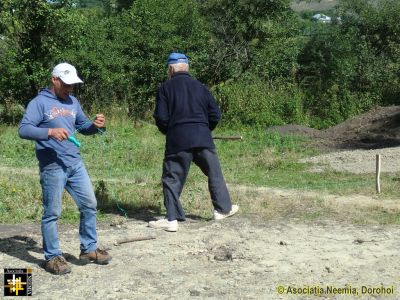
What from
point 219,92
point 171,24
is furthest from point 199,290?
point 171,24

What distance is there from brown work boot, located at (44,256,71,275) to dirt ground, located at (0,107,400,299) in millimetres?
54

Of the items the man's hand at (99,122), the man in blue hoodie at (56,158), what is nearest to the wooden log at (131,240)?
the man in blue hoodie at (56,158)

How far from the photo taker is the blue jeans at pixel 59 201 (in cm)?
552

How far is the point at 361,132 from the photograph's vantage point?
17.8 m

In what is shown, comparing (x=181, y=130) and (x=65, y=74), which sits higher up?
(x=65, y=74)

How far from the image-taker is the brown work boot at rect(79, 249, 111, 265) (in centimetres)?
577

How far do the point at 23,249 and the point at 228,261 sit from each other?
6.92 ft

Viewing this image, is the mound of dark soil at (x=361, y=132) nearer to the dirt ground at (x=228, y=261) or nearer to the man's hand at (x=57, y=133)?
the dirt ground at (x=228, y=261)

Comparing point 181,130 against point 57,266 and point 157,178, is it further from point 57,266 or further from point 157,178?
point 157,178

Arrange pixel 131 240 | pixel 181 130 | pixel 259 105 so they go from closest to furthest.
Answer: pixel 131 240 → pixel 181 130 → pixel 259 105

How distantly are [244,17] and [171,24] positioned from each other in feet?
10.6

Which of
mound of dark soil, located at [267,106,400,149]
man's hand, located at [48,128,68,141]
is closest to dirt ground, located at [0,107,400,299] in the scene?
man's hand, located at [48,128,68,141]

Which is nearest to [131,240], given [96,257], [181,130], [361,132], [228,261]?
[96,257]

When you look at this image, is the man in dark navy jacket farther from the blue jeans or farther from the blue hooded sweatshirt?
the blue hooded sweatshirt
